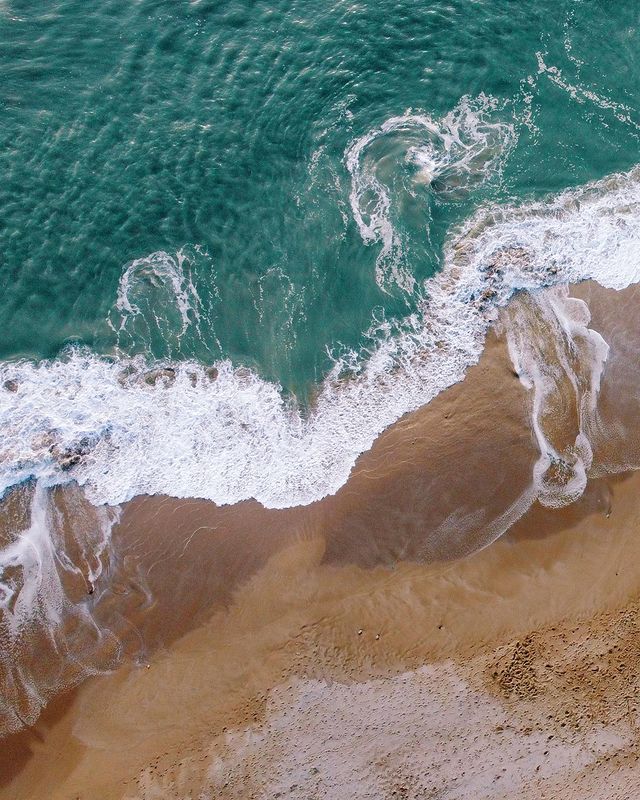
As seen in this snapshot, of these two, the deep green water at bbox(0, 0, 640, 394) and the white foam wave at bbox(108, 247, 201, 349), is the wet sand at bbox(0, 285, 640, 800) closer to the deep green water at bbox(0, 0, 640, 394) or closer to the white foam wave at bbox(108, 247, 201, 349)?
the deep green water at bbox(0, 0, 640, 394)

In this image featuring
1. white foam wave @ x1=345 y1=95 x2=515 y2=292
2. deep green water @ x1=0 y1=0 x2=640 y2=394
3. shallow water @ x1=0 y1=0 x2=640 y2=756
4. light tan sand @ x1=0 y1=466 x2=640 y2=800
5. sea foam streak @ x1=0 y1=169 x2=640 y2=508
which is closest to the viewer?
light tan sand @ x1=0 y1=466 x2=640 y2=800

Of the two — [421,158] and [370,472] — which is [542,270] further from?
[370,472]

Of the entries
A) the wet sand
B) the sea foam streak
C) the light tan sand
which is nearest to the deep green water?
the sea foam streak

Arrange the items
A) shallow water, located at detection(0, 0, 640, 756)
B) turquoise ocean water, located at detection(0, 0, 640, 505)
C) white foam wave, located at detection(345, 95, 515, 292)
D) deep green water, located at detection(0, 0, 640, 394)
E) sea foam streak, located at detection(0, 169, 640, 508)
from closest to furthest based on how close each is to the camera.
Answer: shallow water, located at detection(0, 0, 640, 756) → sea foam streak, located at detection(0, 169, 640, 508) → turquoise ocean water, located at detection(0, 0, 640, 505) → deep green water, located at detection(0, 0, 640, 394) → white foam wave, located at detection(345, 95, 515, 292)

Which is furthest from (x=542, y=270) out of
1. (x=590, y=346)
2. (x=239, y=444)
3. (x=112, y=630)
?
(x=112, y=630)

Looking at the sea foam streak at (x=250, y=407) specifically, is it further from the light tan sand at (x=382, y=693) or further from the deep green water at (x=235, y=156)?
the light tan sand at (x=382, y=693)

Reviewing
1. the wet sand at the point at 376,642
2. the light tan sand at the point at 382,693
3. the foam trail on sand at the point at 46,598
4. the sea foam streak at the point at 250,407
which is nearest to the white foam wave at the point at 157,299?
the sea foam streak at the point at 250,407

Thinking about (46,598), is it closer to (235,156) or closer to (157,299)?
(157,299)
